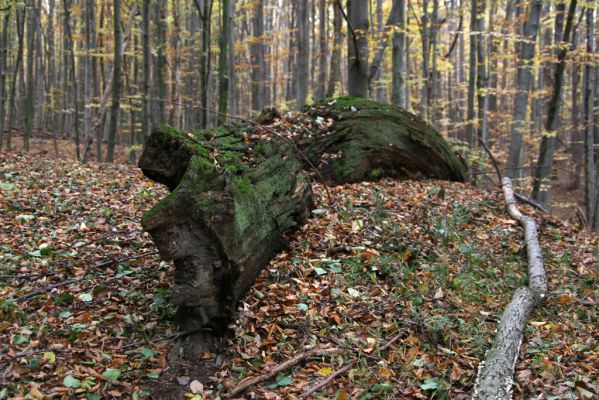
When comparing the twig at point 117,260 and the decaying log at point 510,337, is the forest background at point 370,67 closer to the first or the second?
the twig at point 117,260

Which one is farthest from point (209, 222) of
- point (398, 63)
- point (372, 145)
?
point (398, 63)

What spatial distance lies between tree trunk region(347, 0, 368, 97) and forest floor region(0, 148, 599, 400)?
3.32 m

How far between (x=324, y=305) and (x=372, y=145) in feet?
12.7

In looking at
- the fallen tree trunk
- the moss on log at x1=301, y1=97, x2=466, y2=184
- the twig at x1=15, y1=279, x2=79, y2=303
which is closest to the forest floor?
the twig at x1=15, y1=279, x2=79, y2=303

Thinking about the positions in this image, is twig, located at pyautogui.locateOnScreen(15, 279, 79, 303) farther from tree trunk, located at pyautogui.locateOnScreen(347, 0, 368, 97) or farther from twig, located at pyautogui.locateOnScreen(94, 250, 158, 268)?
tree trunk, located at pyautogui.locateOnScreen(347, 0, 368, 97)

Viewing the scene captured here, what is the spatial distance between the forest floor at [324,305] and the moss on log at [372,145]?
2.86 feet

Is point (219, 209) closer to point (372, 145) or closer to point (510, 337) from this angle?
point (510, 337)

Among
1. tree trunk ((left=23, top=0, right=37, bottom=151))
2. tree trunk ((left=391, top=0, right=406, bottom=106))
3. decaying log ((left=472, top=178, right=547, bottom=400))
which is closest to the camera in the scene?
decaying log ((left=472, top=178, right=547, bottom=400))

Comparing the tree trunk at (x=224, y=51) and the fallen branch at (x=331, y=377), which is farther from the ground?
the tree trunk at (x=224, y=51)

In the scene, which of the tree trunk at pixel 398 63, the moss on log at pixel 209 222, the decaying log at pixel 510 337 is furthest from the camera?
the tree trunk at pixel 398 63

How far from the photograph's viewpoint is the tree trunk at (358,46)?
8.37 metres

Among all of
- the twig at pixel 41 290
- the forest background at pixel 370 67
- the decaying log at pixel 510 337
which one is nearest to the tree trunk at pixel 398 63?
the forest background at pixel 370 67

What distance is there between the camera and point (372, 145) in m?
7.31

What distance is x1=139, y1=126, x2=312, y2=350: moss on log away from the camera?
3.41 metres
